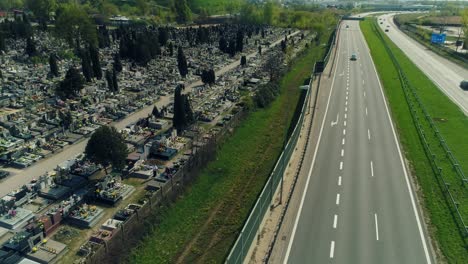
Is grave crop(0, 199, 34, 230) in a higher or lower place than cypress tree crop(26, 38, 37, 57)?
lower

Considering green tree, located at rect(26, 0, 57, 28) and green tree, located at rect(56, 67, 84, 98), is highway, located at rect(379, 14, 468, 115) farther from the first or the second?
green tree, located at rect(26, 0, 57, 28)

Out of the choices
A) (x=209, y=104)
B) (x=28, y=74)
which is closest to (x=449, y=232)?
(x=209, y=104)

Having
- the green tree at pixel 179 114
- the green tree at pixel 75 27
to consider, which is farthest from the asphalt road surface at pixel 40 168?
the green tree at pixel 75 27

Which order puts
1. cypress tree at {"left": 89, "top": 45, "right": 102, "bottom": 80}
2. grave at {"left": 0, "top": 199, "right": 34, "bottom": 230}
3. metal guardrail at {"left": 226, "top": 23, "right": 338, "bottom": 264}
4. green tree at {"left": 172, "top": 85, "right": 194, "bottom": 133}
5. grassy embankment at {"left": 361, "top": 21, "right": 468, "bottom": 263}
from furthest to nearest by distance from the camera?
cypress tree at {"left": 89, "top": 45, "right": 102, "bottom": 80} → green tree at {"left": 172, "top": 85, "right": 194, "bottom": 133} → grave at {"left": 0, "top": 199, "right": 34, "bottom": 230} → grassy embankment at {"left": 361, "top": 21, "right": 468, "bottom": 263} → metal guardrail at {"left": 226, "top": 23, "right": 338, "bottom": 264}

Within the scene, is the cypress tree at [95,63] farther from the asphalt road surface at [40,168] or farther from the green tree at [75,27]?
the green tree at [75,27]

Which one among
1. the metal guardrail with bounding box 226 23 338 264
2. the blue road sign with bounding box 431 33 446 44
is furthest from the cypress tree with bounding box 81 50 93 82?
the blue road sign with bounding box 431 33 446 44

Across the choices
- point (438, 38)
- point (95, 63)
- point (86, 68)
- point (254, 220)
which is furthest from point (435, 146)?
point (438, 38)
